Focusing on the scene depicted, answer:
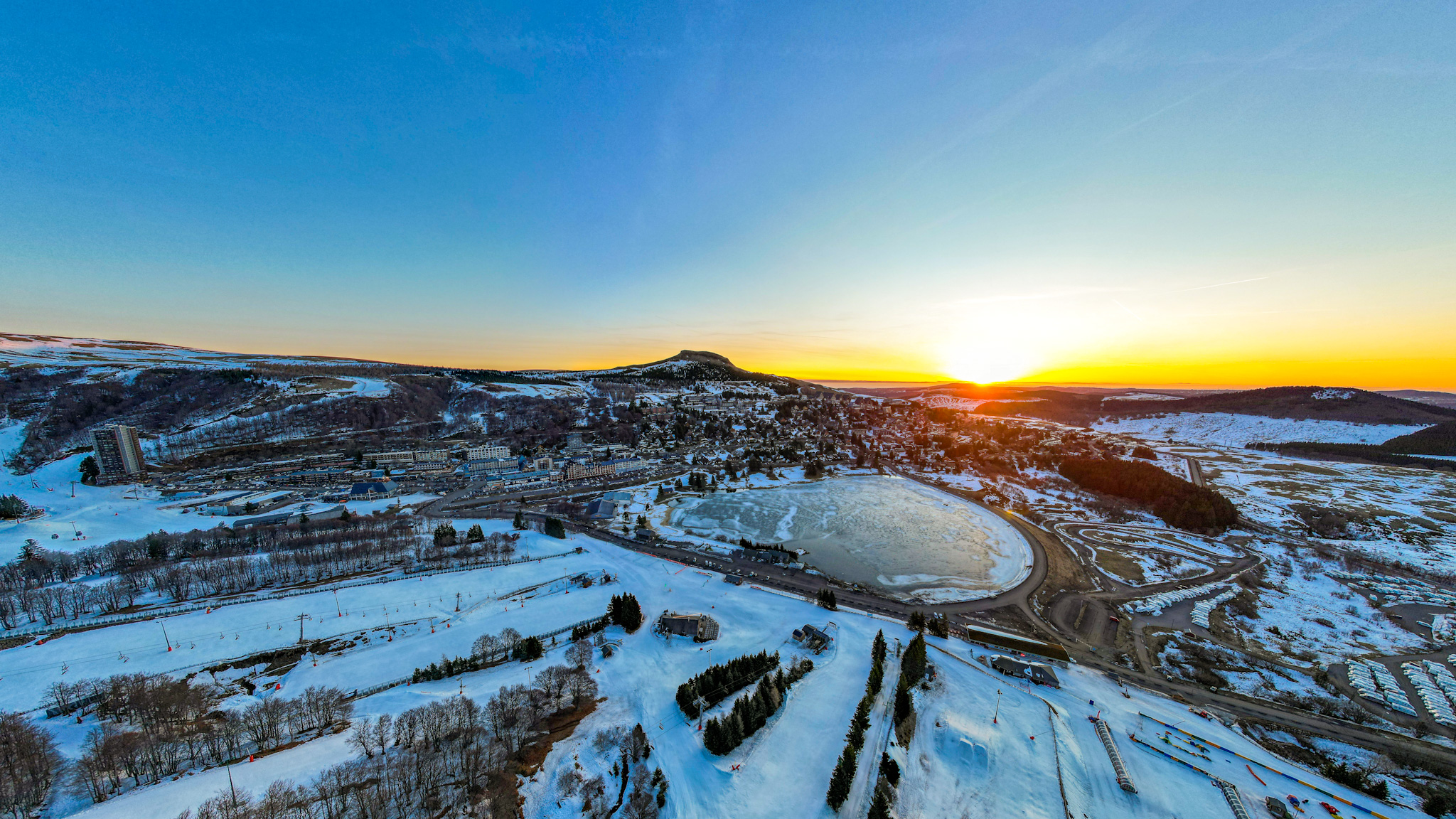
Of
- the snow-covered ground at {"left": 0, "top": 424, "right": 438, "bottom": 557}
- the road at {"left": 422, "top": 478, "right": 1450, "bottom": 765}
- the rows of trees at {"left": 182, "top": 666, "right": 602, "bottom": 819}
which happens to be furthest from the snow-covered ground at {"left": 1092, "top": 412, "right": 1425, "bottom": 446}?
the snow-covered ground at {"left": 0, "top": 424, "right": 438, "bottom": 557}

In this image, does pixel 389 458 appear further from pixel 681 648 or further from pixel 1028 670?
pixel 1028 670

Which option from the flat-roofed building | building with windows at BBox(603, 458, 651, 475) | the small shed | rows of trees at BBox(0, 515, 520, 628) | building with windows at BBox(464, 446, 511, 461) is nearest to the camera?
the small shed

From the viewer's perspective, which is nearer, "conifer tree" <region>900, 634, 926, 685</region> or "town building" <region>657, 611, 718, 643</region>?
"conifer tree" <region>900, 634, 926, 685</region>

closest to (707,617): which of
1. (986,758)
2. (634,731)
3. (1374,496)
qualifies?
(634,731)

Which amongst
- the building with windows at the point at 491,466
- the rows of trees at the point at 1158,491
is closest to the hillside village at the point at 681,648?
the rows of trees at the point at 1158,491

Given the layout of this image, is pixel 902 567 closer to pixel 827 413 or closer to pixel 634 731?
pixel 634 731

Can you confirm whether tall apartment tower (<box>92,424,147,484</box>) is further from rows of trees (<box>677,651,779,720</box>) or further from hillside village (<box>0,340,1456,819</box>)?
rows of trees (<box>677,651,779,720</box>)
